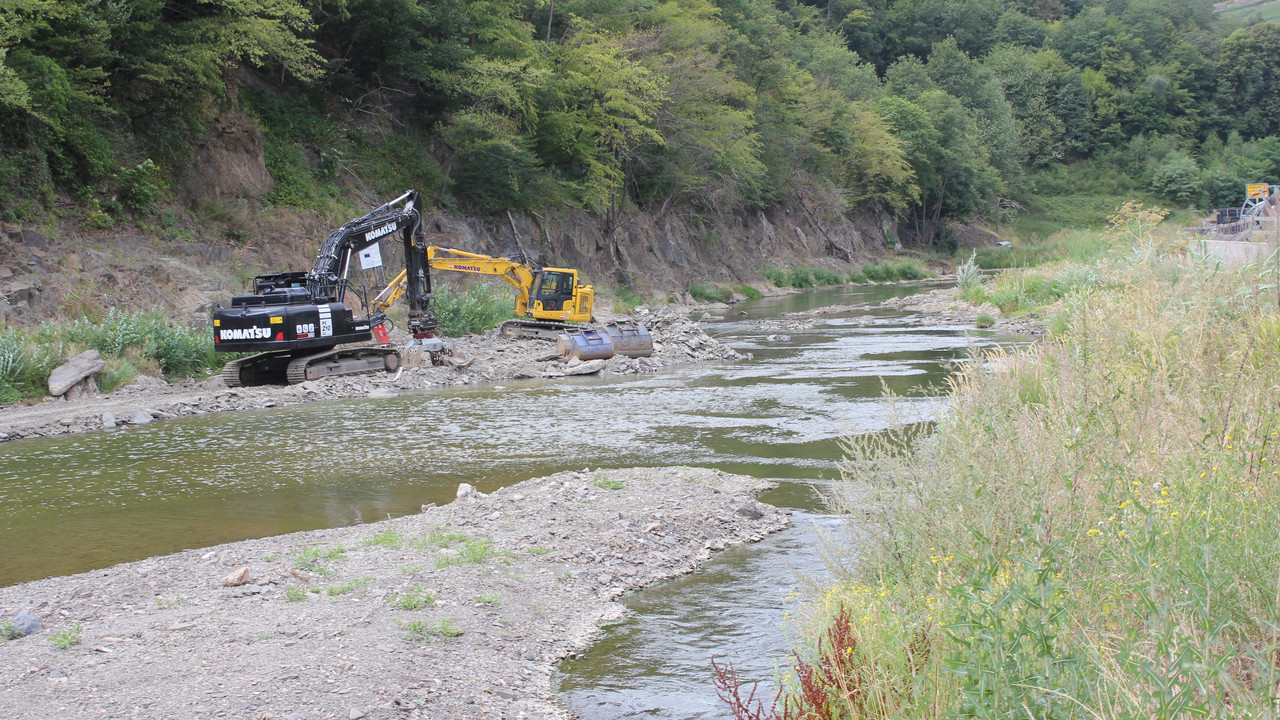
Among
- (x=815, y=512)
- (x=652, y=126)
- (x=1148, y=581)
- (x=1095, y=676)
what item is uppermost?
(x=652, y=126)

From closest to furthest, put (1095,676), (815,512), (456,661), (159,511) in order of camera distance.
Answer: (1095,676)
(456,661)
(815,512)
(159,511)

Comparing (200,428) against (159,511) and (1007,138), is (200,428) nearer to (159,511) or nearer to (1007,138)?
(159,511)

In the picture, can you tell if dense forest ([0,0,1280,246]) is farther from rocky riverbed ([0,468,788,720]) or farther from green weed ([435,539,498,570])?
green weed ([435,539,498,570])

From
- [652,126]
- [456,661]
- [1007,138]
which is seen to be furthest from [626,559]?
[1007,138]

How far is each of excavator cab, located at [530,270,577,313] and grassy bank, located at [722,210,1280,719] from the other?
20.3 metres

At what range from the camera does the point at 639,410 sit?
16766 millimetres

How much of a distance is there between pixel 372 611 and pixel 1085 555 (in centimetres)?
484

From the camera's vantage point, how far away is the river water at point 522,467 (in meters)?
6.66

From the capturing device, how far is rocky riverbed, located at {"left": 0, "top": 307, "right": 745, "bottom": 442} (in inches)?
620

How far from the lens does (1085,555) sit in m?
4.36

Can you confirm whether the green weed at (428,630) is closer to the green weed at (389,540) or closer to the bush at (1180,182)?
the green weed at (389,540)

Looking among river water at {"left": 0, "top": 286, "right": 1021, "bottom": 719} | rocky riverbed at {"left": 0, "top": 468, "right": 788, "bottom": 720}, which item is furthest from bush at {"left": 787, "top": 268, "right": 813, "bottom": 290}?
rocky riverbed at {"left": 0, "top": 468, "right": 788, "bottom": 720}

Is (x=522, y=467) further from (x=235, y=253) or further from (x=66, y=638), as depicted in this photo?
(x=235, y=253)

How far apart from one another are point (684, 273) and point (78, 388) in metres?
34.9
